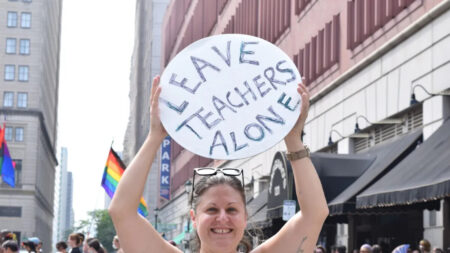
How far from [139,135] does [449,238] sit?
122 metres

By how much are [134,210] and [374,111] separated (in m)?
20.1

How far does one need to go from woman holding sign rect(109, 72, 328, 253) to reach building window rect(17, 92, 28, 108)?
98.5 metres

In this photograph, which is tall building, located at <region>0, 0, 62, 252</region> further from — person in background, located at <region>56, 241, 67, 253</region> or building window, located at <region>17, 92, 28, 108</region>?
person in background, located at <region>56, 241, 67, 253</region>

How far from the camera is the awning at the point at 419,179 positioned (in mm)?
13844

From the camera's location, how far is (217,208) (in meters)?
3.76

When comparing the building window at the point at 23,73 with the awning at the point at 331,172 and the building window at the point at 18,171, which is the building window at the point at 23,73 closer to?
the building window at the point at 18,171

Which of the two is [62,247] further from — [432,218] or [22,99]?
[22,99]

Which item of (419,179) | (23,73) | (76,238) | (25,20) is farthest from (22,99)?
(419,179)

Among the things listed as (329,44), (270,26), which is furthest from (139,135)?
(329,44)

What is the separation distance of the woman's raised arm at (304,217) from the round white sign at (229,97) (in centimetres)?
10

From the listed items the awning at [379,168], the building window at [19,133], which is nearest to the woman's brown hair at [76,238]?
the awning at [379,168]

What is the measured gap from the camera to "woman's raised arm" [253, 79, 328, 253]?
12.8 feet

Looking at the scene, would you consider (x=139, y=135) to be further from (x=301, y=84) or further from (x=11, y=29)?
(x=301, y=84)

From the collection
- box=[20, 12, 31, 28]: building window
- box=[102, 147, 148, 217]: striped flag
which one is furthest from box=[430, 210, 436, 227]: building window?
box=[20, 12, 31, 28]: building window
